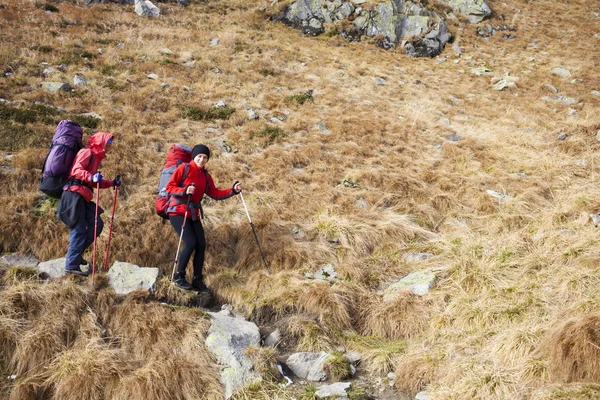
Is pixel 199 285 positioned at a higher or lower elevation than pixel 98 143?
lower

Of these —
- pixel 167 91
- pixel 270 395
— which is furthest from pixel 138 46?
pixel 270 395

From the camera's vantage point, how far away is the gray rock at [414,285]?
6840mm

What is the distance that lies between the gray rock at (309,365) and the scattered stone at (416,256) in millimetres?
3393

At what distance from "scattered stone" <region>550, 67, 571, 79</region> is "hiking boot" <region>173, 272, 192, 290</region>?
23.0 m

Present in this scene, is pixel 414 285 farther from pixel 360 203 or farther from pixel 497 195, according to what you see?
pixel 497 195

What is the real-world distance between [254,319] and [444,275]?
361 cm

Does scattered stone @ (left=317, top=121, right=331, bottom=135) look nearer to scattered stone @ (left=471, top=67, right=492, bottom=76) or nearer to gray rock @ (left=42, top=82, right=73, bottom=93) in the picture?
gray rock @ (left=42, top=82, right=73, bottom=93)

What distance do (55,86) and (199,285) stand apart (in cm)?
1099

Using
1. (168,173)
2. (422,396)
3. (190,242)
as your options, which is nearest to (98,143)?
(168,173)

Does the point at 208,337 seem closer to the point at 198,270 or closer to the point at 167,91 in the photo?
the point at 198,270

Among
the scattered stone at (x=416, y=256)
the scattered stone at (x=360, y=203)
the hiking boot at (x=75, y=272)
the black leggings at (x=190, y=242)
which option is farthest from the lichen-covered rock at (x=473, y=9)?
the hiking boot at (x=75, y=272)

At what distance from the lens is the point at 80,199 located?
22.2 feet

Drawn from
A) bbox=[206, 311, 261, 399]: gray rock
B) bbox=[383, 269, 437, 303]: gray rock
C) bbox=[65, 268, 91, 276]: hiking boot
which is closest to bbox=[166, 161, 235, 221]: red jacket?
bbox=[65, 268, 91, 276]: hiking boot

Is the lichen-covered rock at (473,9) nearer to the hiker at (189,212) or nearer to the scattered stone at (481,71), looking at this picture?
the scattered stone at (481,71)
